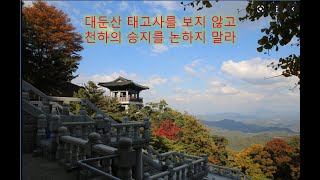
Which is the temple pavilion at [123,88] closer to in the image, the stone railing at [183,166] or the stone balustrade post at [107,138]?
the stone railing at [183,166]

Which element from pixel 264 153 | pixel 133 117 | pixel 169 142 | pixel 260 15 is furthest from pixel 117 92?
pixel 260 15

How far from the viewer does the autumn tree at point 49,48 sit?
5.93m

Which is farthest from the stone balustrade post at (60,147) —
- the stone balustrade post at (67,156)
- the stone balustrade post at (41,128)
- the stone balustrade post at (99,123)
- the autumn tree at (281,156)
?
the autumn tree at (281,156)

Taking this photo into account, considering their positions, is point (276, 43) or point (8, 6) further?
point (276, 43)

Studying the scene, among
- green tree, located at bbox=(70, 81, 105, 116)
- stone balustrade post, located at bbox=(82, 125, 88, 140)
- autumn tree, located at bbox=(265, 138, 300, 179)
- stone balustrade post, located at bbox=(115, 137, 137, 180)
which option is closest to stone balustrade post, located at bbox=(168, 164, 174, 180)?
stone balustrade post, located at bbox=(82, 125, 88, 140)

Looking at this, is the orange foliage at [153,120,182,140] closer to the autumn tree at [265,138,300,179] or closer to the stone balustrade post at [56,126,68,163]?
the autumn tree at [265,138,300,179]

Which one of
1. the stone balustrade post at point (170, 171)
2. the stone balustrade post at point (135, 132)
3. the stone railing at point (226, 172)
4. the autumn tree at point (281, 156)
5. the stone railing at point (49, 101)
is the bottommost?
the stone railing at point (226, 172)

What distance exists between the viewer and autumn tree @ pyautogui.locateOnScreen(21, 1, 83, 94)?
5.93m

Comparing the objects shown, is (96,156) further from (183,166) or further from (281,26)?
(183,166)

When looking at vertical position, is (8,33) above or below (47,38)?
below
